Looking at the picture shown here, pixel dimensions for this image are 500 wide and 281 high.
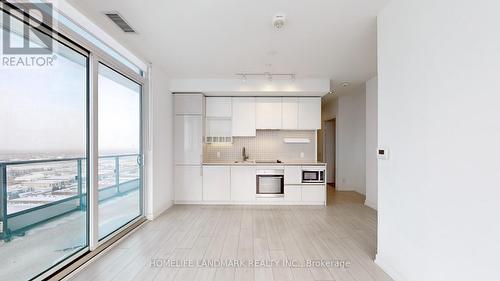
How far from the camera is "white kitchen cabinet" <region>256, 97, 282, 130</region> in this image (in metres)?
5.49

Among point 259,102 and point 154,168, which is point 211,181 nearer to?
point 154,168

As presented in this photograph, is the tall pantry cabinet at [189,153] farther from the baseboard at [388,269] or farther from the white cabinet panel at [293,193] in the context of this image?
the baseboard at [388,269]

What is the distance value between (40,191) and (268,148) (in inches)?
172

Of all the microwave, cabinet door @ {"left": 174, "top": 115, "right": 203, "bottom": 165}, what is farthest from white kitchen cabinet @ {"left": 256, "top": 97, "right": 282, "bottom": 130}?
cabinet door @ {"left": 174, "top": 115, "right": 203, "bottom": 165}

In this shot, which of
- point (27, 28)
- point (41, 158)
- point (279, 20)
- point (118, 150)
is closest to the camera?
point (27, 28)

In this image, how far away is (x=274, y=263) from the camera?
2.63m

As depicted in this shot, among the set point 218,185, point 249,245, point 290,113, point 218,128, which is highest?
point 290,113

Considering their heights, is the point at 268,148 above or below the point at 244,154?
above

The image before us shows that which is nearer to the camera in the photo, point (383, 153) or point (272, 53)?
point (383, 153)

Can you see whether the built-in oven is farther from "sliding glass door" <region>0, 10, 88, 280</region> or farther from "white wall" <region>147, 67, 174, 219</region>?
"sliding glass door" <region>0, 10, 88, 280</region>

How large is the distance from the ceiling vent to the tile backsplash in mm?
3258

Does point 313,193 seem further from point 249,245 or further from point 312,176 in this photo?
point 249,245

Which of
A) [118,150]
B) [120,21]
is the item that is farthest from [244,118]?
[120,21]

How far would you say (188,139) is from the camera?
5250 millimetres
